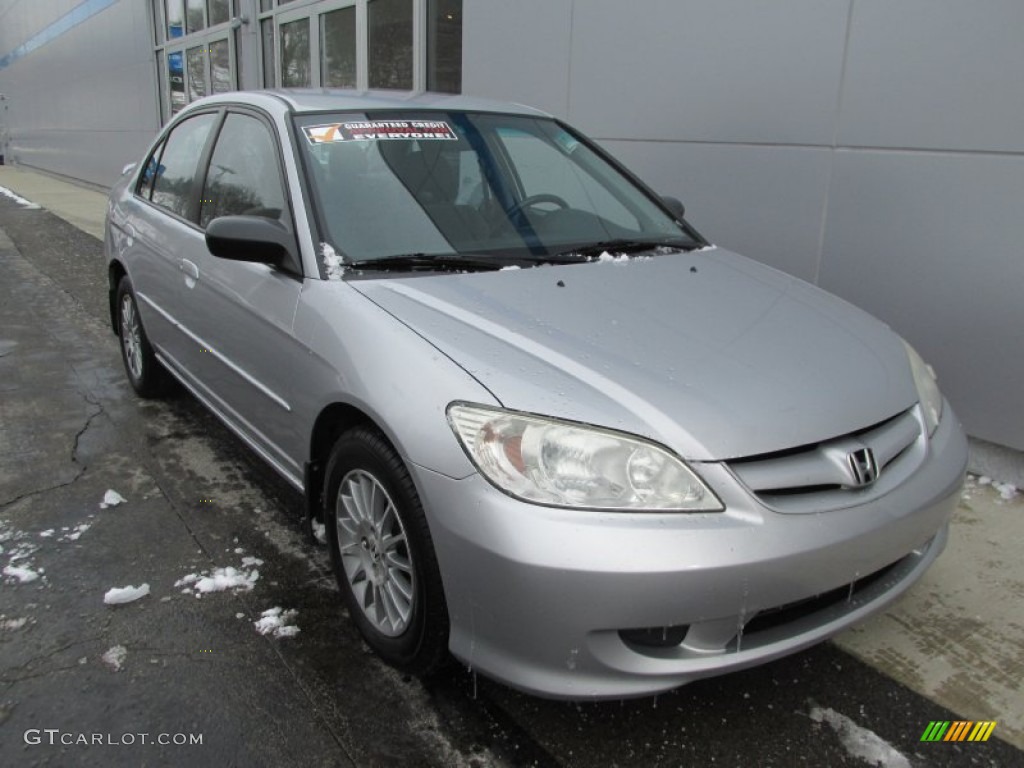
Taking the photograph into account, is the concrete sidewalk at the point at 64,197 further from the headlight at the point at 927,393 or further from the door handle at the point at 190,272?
the headlight at the point at 927,393

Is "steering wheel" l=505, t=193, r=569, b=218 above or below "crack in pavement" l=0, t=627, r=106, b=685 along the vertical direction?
above

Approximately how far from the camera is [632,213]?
350 cm

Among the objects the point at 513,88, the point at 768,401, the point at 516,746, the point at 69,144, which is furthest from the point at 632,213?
the point at 69,144

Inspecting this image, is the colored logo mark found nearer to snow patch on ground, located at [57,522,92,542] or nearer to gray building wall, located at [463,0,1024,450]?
gray building wall, located at [463,0,1024,450]

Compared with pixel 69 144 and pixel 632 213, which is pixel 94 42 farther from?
pixel 632 213

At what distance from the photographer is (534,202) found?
3293 mm

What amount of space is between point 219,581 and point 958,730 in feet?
7.89

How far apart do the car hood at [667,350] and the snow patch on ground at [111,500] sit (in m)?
1.79

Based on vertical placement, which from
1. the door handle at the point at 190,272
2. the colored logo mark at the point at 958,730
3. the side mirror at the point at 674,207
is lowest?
the colored logo mark at the point at 958,730

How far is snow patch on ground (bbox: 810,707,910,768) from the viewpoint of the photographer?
7.18 feet

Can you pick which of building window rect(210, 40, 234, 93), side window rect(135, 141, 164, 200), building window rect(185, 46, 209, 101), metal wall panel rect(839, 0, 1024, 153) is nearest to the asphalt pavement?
side window rect(135, 141, 164, 200)

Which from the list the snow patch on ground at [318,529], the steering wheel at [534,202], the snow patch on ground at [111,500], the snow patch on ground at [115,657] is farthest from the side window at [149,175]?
the snow patch on ground at [115,657]

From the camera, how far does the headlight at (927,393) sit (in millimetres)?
2520

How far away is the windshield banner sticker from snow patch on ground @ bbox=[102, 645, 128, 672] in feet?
6.06
